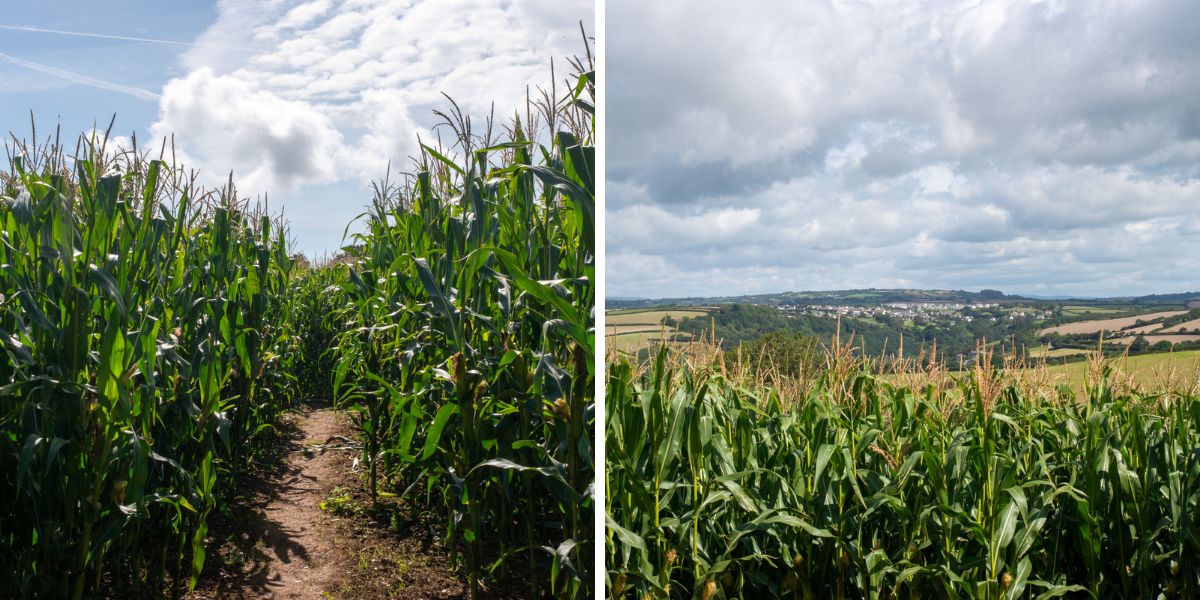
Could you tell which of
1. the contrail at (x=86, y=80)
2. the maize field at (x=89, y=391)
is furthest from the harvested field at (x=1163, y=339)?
the contrail at (x=86, y=80)

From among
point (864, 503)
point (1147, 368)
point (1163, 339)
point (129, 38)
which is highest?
point (129, 38)

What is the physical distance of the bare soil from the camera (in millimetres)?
2488

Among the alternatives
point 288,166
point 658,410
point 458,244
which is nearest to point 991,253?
point 658,410

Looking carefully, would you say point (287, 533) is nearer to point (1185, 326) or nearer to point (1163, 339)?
point (1163, 339)

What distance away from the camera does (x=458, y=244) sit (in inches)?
88.0

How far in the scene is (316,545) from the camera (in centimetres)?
298

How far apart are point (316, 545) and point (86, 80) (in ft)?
6.59

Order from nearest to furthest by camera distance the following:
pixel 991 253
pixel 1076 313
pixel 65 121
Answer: pixel 65 121, pixel 991 253, pixel 1076 313

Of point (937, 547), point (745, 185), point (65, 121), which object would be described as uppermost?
point (65, 121)

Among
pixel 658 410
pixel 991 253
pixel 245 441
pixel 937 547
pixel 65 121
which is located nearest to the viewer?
pixel 658 410

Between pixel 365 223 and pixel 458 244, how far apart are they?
321 centimetres

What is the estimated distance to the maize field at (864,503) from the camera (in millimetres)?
1805

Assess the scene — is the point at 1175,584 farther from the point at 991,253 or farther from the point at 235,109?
the point at 235,109

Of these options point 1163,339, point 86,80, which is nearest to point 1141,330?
point 1163,339
